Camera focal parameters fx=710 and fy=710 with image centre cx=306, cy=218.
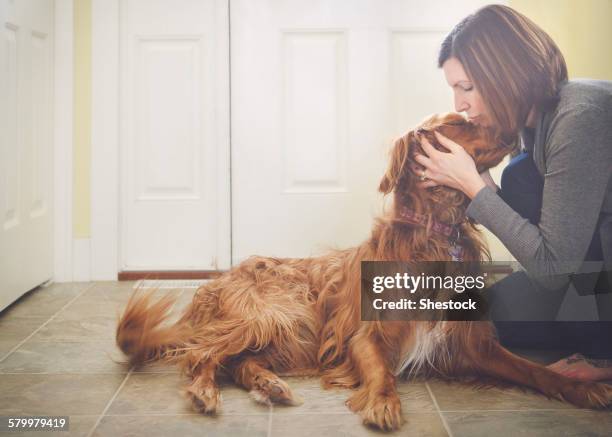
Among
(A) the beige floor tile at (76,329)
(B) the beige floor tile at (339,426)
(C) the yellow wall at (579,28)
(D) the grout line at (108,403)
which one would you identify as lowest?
(B) the beige floor tile at (339,426)

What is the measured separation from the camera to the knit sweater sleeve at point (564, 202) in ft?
3.66

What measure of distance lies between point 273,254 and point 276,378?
0.32 metres

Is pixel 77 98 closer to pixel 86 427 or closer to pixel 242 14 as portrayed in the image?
pixel 242 14

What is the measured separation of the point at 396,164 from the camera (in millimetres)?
1230

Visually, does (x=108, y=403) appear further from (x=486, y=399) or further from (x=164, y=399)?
(x=486, y=399)

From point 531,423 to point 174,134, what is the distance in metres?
0.82

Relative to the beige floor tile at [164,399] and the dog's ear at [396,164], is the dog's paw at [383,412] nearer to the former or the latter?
the beige floor tile at [164,399]

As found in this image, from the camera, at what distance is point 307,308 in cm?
128

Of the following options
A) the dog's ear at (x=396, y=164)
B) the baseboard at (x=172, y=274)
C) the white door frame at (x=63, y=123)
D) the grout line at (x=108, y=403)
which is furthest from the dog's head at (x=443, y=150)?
the white door frame at (x=63, y=123)

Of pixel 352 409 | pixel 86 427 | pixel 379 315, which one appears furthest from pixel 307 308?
pixel 86 427

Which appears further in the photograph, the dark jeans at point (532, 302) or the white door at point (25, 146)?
the white door at point (25, 146)

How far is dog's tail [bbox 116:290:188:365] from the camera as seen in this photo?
1.22 meters

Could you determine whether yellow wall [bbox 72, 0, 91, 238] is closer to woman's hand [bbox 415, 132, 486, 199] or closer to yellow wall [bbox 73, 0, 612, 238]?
yellow wall [bbox 73, 0, 612, 238]

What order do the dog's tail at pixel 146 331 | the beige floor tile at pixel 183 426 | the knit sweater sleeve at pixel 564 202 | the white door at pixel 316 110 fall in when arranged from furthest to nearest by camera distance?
1. the white door at pixel 316 110
2. the dog's tail at pixel 146 331
3. the knit sweater sleeve at pixel 564 202
4. the beige floor tile at pixel 183 426
